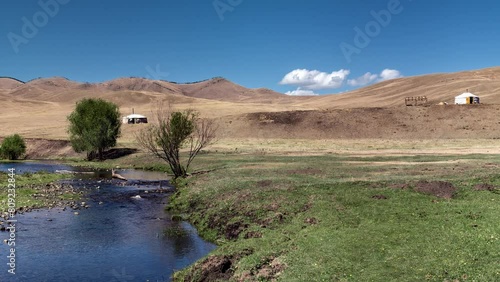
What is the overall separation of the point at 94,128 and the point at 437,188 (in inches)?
2719

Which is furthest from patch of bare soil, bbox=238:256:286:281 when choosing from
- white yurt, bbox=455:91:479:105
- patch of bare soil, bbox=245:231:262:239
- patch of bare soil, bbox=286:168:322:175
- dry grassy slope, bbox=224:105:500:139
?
white yurt, bbox=455:91:479:105

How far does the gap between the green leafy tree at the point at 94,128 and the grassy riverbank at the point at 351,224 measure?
156ft

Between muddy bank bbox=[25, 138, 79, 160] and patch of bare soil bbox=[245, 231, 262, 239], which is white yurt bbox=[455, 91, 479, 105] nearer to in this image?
muddy bank bbox=[25, 138, 79, 160]

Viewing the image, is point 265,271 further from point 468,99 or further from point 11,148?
point 468,99

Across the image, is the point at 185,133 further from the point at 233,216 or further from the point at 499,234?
the point at 499,234

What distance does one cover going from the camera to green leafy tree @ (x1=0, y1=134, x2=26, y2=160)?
3570 inches

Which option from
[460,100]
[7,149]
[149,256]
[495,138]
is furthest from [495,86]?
[149,256]

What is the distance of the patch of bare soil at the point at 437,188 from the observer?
1195 inches

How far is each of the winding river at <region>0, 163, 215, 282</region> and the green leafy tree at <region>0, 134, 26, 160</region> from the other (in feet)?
192

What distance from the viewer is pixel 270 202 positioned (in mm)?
31375

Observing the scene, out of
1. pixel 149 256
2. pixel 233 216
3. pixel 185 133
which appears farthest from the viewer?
pixel 185 133

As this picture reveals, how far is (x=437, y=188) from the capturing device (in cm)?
3161

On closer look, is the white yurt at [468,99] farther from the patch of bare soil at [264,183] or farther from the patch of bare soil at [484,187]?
the patch of bare soil at [264,183]

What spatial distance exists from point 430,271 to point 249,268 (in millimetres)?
7533
